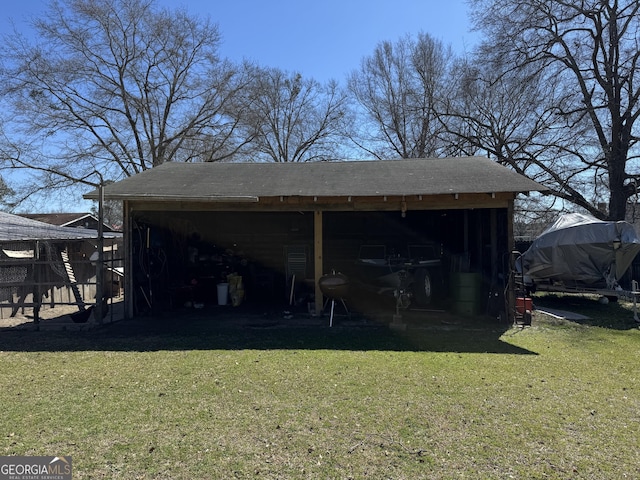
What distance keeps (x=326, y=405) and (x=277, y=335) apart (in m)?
3.31

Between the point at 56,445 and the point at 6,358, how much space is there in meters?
3.67

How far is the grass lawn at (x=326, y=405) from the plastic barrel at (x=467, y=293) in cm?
189

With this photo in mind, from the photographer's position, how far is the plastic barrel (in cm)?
903

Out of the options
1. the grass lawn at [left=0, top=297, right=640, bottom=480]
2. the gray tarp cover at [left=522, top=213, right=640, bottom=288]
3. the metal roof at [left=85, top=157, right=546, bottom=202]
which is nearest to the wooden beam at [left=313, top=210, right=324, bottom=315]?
the metal roof at [left=85, top=157, right=546, bottom=202]

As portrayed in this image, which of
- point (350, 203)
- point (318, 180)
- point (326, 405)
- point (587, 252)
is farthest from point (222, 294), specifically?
point (587, 252)

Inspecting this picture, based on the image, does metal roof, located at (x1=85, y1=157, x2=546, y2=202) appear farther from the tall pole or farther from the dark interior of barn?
the dark interior of barn

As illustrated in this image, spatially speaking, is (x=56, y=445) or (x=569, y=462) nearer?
(x=569, y=462)

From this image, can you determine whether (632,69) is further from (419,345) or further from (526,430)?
(526,430)

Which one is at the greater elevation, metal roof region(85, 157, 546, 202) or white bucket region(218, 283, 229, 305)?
metal roof region(85, 157, 546, 202)

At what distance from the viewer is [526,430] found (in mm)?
3654

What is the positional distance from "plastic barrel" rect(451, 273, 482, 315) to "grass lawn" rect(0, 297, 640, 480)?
189 centimetres

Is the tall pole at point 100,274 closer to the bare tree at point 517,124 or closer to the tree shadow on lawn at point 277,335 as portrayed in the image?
the tree shadow on lawn at point 277,335

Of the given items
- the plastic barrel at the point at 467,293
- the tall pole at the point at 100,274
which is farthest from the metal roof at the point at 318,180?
the plastic barrel at the point at 467,293

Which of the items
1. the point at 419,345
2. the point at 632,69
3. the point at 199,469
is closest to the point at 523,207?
the point at 632,69
